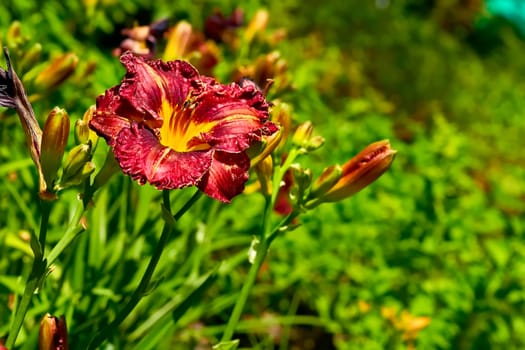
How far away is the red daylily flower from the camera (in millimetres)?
752

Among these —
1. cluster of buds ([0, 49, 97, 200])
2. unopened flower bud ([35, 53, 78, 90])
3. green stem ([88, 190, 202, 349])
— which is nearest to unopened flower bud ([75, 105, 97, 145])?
cluster of buds ([0, 49, 97, 200])

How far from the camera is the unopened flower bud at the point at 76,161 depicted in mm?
797

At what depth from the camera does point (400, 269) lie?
184 centimetres

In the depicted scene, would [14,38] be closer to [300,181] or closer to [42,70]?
[42,70]

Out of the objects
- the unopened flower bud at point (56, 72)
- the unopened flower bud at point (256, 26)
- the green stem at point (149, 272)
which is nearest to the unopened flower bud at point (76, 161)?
the green stem at point (149, 272)

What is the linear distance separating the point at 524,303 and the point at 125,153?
1195 mm

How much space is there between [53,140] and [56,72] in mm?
523

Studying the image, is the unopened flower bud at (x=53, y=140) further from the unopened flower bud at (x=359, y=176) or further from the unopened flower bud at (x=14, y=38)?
the unopened flower bud at (x=14, y=38)

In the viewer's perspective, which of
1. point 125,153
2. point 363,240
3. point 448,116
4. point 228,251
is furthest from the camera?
point 448,116

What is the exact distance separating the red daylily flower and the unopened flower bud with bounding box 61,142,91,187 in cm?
4

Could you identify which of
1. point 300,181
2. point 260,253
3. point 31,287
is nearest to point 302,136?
point 300,181

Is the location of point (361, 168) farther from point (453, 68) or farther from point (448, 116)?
point (453, 68)

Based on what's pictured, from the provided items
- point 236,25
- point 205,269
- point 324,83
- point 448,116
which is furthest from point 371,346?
point 448,116

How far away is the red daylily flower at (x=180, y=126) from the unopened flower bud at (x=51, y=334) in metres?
0.23
